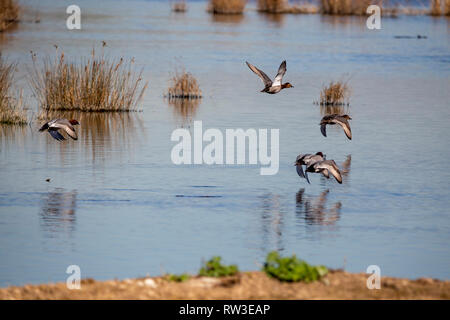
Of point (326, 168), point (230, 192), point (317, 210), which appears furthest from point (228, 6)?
point (317, 210)

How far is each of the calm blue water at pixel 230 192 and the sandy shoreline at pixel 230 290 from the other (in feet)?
4.59

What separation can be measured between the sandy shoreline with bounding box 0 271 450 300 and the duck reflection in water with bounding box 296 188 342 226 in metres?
3.63

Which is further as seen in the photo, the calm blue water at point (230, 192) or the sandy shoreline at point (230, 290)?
the calm blue water at point (230, 192)

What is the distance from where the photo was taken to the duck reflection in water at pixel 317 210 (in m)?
12.1

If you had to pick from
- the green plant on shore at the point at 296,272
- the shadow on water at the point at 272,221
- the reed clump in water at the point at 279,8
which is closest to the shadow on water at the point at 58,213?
the shadow on water at the point at 272,221

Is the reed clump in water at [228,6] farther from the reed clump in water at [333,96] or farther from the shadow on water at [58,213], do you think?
the shadow on water at [58,213]

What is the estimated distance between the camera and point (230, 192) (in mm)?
13734

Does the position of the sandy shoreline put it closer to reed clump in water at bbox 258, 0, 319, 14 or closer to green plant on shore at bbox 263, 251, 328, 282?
green plant on shore at bbox 263, 251, 328, 282

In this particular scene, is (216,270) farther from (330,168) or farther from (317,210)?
(330,168)

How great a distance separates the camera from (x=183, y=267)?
9906 millimetres

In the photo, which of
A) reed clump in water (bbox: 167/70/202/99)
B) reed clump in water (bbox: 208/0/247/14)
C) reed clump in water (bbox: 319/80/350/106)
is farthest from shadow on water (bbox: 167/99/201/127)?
reed clump in water (bbox: 208/0/247/14)

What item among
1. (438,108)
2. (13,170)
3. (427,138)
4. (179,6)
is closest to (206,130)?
(427,138)

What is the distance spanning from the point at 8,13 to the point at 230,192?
37.2m

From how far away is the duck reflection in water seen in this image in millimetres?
12094
